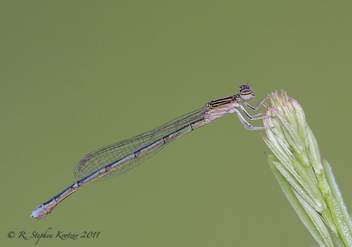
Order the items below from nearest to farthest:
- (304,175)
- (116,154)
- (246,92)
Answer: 1. (304,175)
2. (246,92)
3. (116,154)

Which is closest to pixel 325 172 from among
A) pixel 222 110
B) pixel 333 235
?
pixel 333 235

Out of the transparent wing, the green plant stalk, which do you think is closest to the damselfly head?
the transparent wing

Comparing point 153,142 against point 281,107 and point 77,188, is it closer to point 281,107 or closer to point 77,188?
point 77,188

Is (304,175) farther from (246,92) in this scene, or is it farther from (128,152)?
(128,152)

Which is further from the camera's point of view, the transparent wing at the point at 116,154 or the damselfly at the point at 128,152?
the transparent wing at the point at 116,154

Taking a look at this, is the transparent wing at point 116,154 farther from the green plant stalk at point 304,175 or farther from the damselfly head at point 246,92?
the green plant stalk at point 304,175

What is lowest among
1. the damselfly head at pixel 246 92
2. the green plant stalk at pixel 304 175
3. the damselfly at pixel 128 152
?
the green plant stalk at pixel 304 175

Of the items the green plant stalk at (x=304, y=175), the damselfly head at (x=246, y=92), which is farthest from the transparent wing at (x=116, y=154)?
the green plant stalk at (x=304, y=175)

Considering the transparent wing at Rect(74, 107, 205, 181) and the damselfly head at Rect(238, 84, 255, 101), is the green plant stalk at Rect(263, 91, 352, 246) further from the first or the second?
the transparent wing at Rect(74, 107, 205, 181)

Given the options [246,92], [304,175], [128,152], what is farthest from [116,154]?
[304,175]
